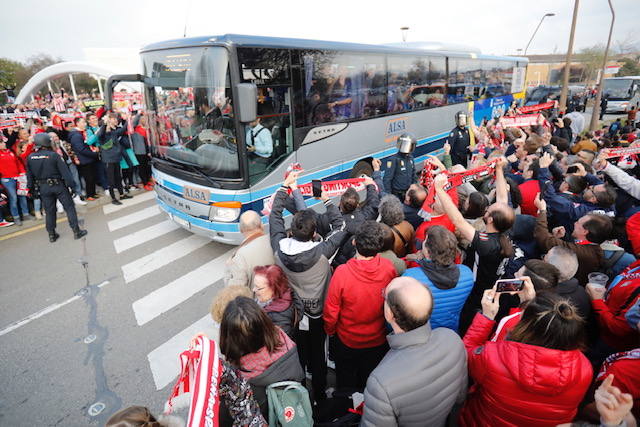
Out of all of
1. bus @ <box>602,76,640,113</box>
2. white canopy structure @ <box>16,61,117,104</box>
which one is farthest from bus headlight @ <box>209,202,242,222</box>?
bus @ <box>602,76,640,113</box>

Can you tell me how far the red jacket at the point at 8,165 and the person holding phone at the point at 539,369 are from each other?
977 centimetres

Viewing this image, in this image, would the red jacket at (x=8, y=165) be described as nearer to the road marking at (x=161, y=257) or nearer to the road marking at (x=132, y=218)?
the road marking at (x=132, y=218)

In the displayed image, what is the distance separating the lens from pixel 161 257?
6.53 m

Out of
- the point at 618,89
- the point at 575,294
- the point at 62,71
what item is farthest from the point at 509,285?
the point at 62,71

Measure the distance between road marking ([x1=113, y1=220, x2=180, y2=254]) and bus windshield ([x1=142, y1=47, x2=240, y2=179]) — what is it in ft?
6.48

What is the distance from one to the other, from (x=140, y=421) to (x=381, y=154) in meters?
7.74

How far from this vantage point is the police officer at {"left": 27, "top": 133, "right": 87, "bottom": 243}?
6.41 meters

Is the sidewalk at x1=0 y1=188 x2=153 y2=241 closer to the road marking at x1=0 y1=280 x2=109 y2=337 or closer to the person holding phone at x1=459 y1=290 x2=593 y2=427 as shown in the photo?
the road marking at x1=0 y1=280 x2=109 y2=337

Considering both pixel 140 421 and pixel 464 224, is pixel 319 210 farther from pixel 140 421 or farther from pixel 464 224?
pixel 140 421

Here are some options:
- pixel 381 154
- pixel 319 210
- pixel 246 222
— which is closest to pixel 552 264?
pixel 246 222

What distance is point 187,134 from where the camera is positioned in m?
5.91

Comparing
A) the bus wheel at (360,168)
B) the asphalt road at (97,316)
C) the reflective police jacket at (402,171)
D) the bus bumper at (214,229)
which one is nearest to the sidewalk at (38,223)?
the asphalt road at (97,316)

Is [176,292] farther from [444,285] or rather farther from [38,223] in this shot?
[38,223]

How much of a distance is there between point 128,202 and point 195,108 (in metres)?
5.20
